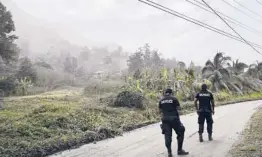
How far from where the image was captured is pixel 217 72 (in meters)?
46.5

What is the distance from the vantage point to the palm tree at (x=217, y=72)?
153 ft

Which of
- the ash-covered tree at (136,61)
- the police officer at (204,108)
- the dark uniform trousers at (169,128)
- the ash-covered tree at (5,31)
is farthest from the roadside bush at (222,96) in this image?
the ash-covered tree at (136,61)

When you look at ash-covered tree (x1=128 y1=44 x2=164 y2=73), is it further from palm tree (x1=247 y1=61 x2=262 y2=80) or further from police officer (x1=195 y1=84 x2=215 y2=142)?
police officer (x1=195 y1=84 x2=215 y2=142)

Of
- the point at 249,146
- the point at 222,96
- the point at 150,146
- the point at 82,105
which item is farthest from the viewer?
the point at 222,96

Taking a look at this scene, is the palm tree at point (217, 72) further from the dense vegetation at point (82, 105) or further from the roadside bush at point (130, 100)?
the roadside bush at point (130, 100)

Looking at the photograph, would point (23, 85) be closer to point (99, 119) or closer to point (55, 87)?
point (55, 87)

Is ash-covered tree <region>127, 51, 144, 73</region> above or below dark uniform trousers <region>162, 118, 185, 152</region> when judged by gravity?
above

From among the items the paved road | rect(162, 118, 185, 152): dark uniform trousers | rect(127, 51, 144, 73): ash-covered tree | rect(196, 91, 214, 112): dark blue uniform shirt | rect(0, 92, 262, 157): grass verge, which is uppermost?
rect(127, 51, 144, 73): ash-covered tree

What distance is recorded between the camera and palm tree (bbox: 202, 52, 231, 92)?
4672 cm

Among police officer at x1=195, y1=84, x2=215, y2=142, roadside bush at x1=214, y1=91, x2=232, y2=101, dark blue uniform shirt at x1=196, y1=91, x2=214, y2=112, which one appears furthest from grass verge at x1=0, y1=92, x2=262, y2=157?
roadside bush at x1=214, y1=91, x2=232, y2=101

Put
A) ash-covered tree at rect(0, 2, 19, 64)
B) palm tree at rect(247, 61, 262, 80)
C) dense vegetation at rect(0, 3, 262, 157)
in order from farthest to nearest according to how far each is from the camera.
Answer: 1. palm tree at rect(247, 61, 262, 80)
2. ash-covered tree at rect(0, 2, 19, 64)
3. dense vegetation at rect(0, 3, 262, 157)

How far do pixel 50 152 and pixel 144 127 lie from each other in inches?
291

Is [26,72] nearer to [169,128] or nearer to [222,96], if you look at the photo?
[222,96]

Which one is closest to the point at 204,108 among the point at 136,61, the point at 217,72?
the point at 217,72
